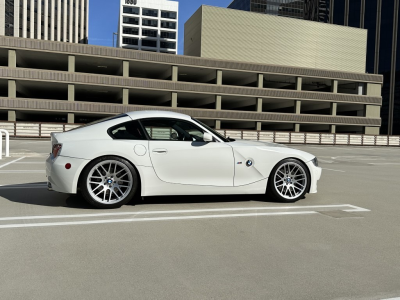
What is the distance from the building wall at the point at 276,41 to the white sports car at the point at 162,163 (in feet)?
158

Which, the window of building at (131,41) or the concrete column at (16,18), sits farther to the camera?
the window of building at (131,41)

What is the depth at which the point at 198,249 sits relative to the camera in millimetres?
3625

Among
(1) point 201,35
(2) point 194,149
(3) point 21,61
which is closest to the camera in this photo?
(2) point 194,149

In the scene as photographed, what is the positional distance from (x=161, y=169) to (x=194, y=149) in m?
0.58

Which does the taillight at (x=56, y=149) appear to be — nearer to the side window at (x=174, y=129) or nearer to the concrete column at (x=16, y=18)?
the side window at (x=174, y=129)

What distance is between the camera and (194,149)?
18.1 ft

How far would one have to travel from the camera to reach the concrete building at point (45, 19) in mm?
72500

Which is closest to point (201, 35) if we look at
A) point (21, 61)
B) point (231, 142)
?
point (21, 61)

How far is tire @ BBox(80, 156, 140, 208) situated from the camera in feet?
16.9

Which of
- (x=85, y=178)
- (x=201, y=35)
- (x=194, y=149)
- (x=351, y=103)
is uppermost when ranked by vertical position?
(x=201, y=35)

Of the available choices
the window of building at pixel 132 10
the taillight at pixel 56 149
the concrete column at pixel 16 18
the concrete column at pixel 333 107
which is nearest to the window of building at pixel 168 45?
the window of building at pixel 132 10

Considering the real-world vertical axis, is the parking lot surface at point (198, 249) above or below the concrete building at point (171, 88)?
below

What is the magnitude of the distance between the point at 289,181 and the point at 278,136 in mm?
36951

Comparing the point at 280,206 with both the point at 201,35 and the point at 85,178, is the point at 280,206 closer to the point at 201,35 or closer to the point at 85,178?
the point at 85,178
